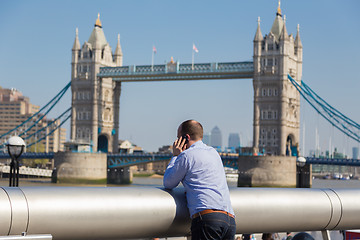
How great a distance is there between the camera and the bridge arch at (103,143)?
75.8 metres

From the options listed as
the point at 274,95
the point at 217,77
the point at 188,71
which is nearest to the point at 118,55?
the point at 188,71

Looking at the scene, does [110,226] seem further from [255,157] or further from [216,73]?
[216,73]

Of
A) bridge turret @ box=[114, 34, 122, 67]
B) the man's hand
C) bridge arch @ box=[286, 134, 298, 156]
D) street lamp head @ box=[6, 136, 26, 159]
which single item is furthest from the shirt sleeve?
bridge turret @ box=[114, 34, 122, 67]

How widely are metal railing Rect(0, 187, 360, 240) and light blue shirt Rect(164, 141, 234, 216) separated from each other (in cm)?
7

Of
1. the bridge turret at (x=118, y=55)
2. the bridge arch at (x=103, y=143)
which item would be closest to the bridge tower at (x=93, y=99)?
the bridge arch at (x=103, y=143)

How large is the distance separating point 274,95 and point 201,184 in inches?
2528

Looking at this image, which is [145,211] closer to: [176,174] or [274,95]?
[176,174]

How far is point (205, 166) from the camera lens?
3207 millimetres

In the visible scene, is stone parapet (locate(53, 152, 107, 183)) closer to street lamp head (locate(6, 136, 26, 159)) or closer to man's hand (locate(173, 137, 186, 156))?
street lamp head (locate(6, 136, 26, 159))

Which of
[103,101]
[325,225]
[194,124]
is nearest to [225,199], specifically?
[194,124]

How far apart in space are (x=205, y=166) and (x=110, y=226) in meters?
0.59

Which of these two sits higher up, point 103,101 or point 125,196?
point 103,101

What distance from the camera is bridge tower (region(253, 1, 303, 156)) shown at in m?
65.9

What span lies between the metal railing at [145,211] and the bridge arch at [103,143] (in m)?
72.7
